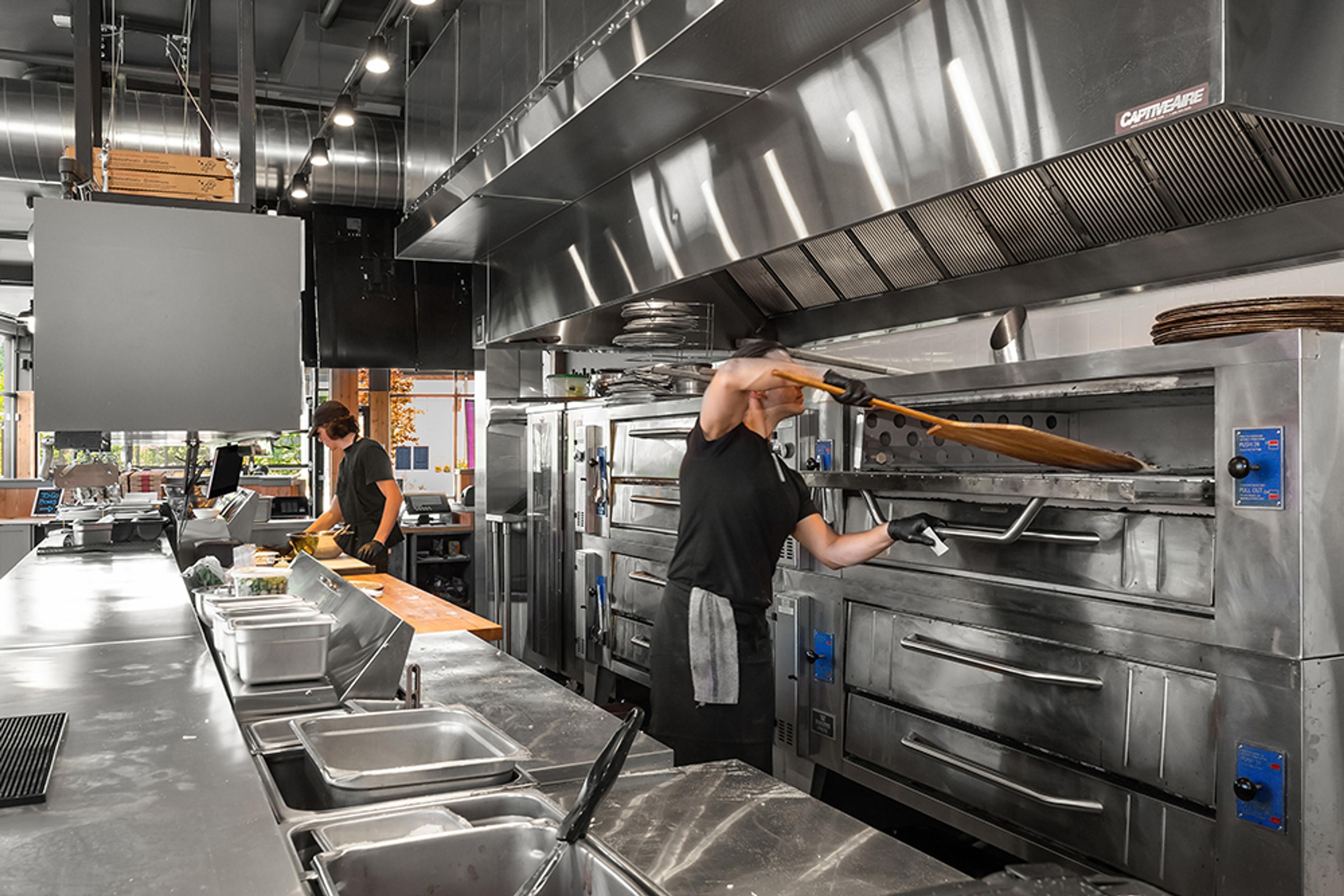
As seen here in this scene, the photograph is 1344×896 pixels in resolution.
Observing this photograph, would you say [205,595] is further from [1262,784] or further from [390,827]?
[1262,784]

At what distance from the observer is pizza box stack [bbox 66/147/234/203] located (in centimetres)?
261

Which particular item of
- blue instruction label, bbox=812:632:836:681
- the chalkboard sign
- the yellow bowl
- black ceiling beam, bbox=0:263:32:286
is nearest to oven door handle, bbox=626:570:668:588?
blue instruction label, bbox=812:632:836:681

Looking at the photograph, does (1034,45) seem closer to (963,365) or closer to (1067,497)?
(1067,497)

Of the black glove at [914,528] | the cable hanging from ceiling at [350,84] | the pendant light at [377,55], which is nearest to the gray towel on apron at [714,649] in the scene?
the black glove at [914,528]

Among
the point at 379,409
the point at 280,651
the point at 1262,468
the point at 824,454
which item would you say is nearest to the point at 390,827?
the point at 280,651

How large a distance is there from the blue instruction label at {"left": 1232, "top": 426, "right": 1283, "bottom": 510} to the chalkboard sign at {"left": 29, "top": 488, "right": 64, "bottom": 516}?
10.1 meters

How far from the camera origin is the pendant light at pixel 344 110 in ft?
16.9

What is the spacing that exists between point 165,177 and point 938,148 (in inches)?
82.2

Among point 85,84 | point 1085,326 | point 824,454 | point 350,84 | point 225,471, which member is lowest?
point 225,471

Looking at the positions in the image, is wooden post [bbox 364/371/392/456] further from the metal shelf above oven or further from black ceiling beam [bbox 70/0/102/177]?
the metal shelf above oven

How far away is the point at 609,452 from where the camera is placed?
552 cm

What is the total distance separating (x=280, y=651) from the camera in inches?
88.4

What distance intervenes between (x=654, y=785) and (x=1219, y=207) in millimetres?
2304

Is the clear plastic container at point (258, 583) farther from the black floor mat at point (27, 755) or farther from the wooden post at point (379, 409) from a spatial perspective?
the wooden post at point (379, 409)
